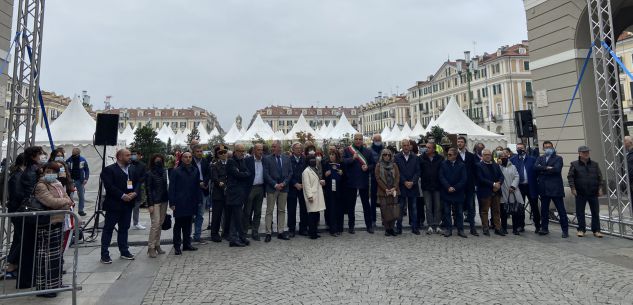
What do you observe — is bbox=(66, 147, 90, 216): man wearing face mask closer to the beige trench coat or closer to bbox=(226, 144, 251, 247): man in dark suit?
bbox=(226, 144, 251, 247): man in dark suit

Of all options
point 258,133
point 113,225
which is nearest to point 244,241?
point 113,225

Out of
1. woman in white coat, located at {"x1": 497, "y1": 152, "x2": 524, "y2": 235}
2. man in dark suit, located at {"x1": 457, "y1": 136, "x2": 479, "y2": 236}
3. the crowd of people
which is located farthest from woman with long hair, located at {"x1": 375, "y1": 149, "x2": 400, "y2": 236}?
woman in white coat, located at {"x1": 497, "y1": 152, "x2": 524, "y2": 235}

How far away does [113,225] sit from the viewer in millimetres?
5949

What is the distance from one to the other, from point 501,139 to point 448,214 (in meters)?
16.1

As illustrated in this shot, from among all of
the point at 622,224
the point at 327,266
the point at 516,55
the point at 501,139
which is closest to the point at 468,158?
the point at 622,224

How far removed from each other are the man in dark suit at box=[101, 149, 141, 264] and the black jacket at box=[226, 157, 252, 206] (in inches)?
64.9

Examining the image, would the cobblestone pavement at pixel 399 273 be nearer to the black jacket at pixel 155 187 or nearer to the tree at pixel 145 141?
the black jacket at pixel 155 187

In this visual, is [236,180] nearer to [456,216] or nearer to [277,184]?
[277,184]

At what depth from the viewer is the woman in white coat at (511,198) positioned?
25.0 ft

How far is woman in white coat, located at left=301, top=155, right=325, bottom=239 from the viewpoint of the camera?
7371 mm

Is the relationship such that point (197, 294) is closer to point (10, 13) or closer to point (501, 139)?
point (10, 13)

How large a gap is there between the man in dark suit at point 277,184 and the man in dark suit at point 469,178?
377 centimetres

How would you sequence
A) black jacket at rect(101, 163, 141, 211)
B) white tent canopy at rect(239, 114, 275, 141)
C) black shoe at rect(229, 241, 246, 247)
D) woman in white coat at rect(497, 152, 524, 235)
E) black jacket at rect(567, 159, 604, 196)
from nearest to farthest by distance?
1. black jacket at rect(101, 163, 141, 211)
2. black shoe at rect(229, 241, 246, 247)
3. black jacket at rect(567, 159, 604, 196)
4. woman in white coat at rect(497, 152, 524, 235)
5. white tent canopy at rect(239, 114, 275, 141)

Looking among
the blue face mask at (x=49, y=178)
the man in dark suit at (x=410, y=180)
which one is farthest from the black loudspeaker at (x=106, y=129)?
the man in dark suit at (x=410, y=180)
